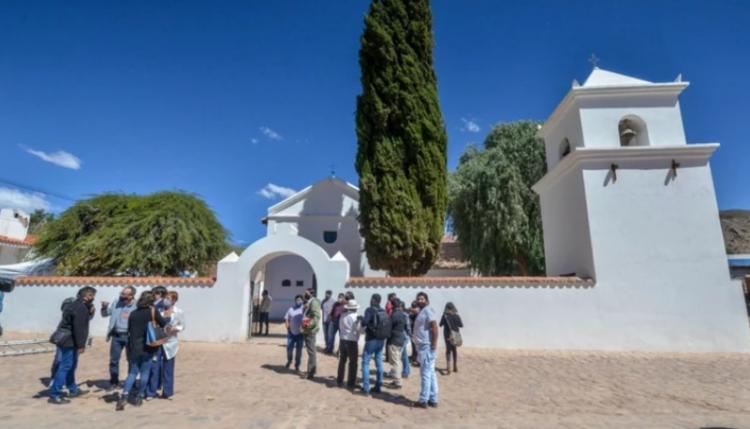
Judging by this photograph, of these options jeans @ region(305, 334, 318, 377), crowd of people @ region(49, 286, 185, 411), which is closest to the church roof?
jeans @ region(305, 334, 318, 377)

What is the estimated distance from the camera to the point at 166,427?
4.63 meters

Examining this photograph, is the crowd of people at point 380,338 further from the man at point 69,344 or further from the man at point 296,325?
the man at point 69,344

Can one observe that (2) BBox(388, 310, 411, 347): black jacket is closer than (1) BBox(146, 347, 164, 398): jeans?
No

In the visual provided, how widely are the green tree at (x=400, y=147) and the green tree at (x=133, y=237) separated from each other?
24.6ft

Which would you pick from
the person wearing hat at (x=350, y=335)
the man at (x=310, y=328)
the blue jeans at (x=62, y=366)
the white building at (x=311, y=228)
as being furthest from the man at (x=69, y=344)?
the white building at (x=311, y=228)

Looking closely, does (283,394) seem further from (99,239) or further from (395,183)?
(99,239)

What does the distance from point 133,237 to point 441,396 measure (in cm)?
1363

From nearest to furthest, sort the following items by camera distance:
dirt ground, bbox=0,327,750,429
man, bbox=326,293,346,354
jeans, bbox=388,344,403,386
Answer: dirt ground, bbox=0,327,750,429
jeans, bbox=388,344,403,386
man, bbox=326,293,346,354

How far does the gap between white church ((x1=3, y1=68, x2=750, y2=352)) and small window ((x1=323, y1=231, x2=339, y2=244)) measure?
7282 mm

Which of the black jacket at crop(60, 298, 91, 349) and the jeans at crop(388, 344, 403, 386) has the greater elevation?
the black jacket at crop(60, 298, 91, 349)

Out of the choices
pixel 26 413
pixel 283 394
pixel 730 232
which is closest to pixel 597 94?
pixel 283 394

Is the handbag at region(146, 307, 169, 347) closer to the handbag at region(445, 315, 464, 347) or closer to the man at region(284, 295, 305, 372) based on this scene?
the man at region(284, 295, 305, 372)

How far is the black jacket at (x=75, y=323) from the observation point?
219 inches

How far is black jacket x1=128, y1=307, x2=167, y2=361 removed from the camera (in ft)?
17.7
